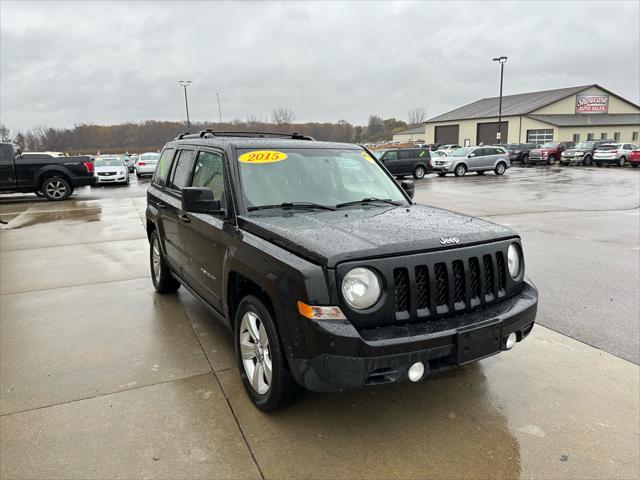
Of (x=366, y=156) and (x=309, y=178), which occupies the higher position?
(x=366, y=156)

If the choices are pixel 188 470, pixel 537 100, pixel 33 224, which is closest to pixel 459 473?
pixel 188 470

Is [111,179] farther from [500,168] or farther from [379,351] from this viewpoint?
[379,351]

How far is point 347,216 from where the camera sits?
344 cm

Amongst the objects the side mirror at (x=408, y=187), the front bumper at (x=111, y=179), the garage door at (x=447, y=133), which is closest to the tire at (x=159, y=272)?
the side mirror at (x=408, y=187)

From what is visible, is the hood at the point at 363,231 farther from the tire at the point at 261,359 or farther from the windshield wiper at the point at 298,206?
the tire at the point at 261,359

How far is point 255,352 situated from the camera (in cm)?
325

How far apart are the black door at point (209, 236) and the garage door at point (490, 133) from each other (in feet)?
201

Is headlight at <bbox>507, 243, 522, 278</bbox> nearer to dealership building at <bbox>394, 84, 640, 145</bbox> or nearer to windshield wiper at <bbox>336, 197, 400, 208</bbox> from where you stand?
windshield wiper at <bbox>336, 197, 400, 208</bbox>

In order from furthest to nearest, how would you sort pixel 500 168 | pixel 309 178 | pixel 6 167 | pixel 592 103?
pixel 592 103 → pixel 500 168 → pixel 6 167 → pixel 309 178

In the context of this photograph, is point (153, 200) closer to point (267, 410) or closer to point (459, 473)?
point (267, 410)

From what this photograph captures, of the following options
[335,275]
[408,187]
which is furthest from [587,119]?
[335,275]

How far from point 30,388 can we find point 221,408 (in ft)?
4.86

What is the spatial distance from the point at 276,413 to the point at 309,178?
1821mm

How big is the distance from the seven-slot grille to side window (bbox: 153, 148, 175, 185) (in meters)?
3.41
